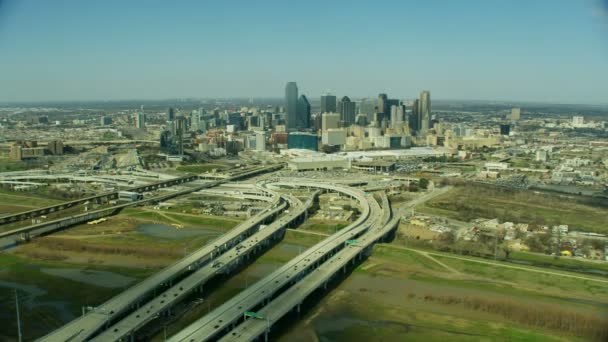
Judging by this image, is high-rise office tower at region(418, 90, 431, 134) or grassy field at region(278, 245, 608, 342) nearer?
grassy field at region(278, 245, 608, 342)

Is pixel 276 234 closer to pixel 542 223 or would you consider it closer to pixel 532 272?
pixel 532 272

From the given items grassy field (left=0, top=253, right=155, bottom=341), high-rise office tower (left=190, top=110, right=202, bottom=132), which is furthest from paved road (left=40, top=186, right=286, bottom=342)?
high-rise office tower (left=190, top=110, right=202, bottom=132)

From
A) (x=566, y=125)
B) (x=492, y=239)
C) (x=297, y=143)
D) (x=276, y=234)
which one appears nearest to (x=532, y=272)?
(x=492, y=239)

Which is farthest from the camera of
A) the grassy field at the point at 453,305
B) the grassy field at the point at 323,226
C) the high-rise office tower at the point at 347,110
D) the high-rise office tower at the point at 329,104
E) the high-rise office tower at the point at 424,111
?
the high-rise office tower at the point at 329,104

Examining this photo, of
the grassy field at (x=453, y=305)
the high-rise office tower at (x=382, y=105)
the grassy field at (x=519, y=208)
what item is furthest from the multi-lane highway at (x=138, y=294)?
the high-rise office tower at (x=382, y=105)

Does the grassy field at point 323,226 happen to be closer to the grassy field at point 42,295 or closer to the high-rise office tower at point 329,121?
the grassy field at point 42,295

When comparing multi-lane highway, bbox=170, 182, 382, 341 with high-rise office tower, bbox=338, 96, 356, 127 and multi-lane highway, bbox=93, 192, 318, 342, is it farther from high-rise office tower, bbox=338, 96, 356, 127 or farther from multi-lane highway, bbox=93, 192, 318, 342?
high-rise office tower, bbox=338, 96, 356, 127
